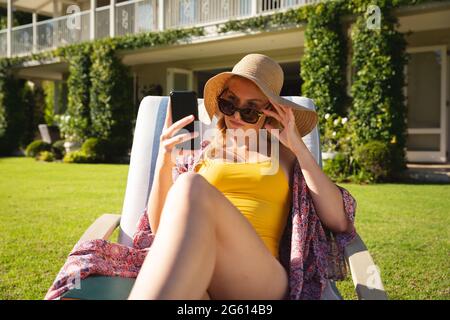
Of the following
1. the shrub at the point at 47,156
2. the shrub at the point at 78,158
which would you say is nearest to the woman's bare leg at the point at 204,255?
the shrub at the point at 78,158

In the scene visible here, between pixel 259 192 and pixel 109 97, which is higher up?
pixel 109 97

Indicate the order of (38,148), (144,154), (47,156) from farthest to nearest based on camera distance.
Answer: (38,148) → (47,156) → (144,154)

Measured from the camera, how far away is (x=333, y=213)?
185cm

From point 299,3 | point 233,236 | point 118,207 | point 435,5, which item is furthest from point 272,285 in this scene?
point 299,3

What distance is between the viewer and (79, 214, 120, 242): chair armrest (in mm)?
1969

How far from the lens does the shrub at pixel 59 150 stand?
12375mm

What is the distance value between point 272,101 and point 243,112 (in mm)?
159

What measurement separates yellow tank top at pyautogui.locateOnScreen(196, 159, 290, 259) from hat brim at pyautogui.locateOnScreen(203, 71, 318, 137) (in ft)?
0.93

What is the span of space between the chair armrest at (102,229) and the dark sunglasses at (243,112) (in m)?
0.74

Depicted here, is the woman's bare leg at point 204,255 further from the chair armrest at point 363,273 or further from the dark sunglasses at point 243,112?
the dark sunglasses at point 243,112

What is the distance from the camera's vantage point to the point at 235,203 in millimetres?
1851

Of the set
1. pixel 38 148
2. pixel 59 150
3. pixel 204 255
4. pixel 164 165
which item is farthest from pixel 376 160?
pixel 38 148

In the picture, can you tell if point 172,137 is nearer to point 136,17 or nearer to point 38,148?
point 136,17

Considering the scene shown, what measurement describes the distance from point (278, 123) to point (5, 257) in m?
2.37
